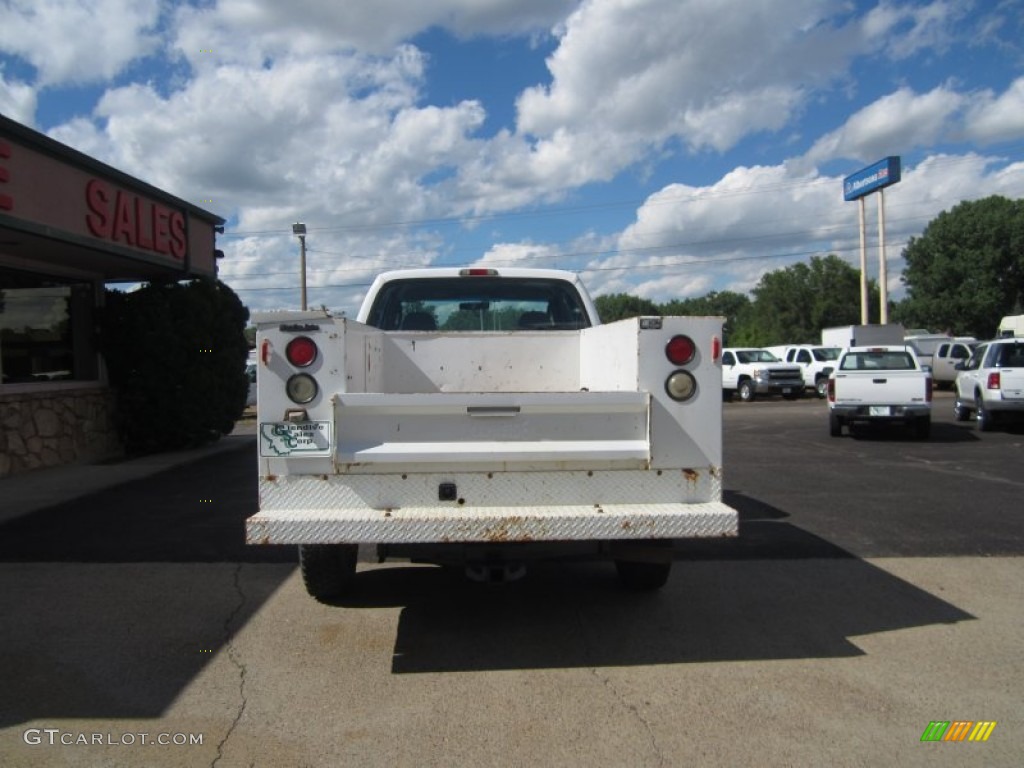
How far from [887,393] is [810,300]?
68045 mm

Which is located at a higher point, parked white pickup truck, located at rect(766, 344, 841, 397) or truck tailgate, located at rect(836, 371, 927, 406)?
parked white pickup truck, located at rect(766, 344, 841, 397)

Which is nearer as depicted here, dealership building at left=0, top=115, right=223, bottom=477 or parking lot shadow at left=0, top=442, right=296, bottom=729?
parking lot shadow at left=0, top=442, right=296, bottom=729

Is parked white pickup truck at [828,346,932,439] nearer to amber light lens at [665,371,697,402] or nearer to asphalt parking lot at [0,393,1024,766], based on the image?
asphalt parking lot at [0,393,1024,766]

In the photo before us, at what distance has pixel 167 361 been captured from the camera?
1273cm

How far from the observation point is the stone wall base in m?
10.8

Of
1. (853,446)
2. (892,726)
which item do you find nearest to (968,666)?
(892,726)

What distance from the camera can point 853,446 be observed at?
1409 centimetres

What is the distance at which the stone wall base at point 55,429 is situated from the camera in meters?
10.8

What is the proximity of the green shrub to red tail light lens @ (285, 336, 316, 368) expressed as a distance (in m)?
9.47

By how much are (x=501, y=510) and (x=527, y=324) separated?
2.78 m

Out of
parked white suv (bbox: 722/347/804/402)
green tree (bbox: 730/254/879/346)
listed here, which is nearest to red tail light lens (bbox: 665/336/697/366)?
parked white suv (bbox: 722/347/804/402)

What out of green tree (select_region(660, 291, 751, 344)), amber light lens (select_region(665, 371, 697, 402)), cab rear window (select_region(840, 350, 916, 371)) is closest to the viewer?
amber light lens (select_region(665, 371, 697, 402))

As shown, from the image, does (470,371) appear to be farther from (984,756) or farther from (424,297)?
(984,756)

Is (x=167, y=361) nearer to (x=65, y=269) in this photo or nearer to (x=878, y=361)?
(x=65, y=269)
